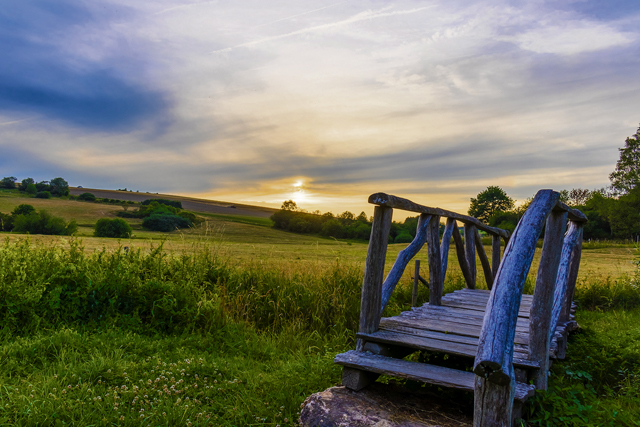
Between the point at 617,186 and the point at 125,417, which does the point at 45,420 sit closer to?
the point at 125,417

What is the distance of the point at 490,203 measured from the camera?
215ft

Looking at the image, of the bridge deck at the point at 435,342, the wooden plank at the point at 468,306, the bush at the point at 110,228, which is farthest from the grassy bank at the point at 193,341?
the bush at the point at 110,228

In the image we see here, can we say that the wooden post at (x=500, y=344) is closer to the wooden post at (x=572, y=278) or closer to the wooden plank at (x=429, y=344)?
the wooden plank at (x=429, y=344)

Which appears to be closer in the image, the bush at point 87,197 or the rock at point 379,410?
the rock at point 379,410

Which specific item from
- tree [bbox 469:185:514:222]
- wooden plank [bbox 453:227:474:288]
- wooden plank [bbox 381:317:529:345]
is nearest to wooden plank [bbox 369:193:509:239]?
wooden plank [bbox 453:227:474:288]

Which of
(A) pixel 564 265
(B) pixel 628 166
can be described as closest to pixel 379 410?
(A) pixel 564 265

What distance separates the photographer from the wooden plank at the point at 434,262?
16.3ft

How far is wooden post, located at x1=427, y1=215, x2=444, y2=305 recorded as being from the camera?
4.98 metres

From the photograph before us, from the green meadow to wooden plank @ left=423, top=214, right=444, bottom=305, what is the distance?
4.59 ft

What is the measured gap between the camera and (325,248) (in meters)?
10.1

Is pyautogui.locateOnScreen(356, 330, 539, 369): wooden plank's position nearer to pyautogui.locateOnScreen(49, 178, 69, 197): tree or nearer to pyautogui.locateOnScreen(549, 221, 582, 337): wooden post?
pyautogui.locateOnScreen(549, 221, 582, 337): wooden post

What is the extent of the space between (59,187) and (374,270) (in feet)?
219

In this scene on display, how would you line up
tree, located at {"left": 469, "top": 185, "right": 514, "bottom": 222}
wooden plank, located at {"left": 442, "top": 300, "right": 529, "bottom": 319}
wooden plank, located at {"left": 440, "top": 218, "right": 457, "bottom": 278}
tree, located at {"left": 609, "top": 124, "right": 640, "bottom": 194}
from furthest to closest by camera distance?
tree, located at {"left": 469, "top": 185, "right": 514, "bottom": 222}
tree, located at {"left": 609, "top": 124, "right": 640, "bottom": 194}
wooden plank, located at {"left": 440, "top": 218, "right": 457, "bottom": 278}
wooden plank, located at {"left": 442, "top": 300, "right": 529, "bottom": 319}

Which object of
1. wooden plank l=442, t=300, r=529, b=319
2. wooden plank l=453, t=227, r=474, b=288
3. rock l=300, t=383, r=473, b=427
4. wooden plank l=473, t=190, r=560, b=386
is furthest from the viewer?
wooden plank l=453, t=227, r=474, b=288
